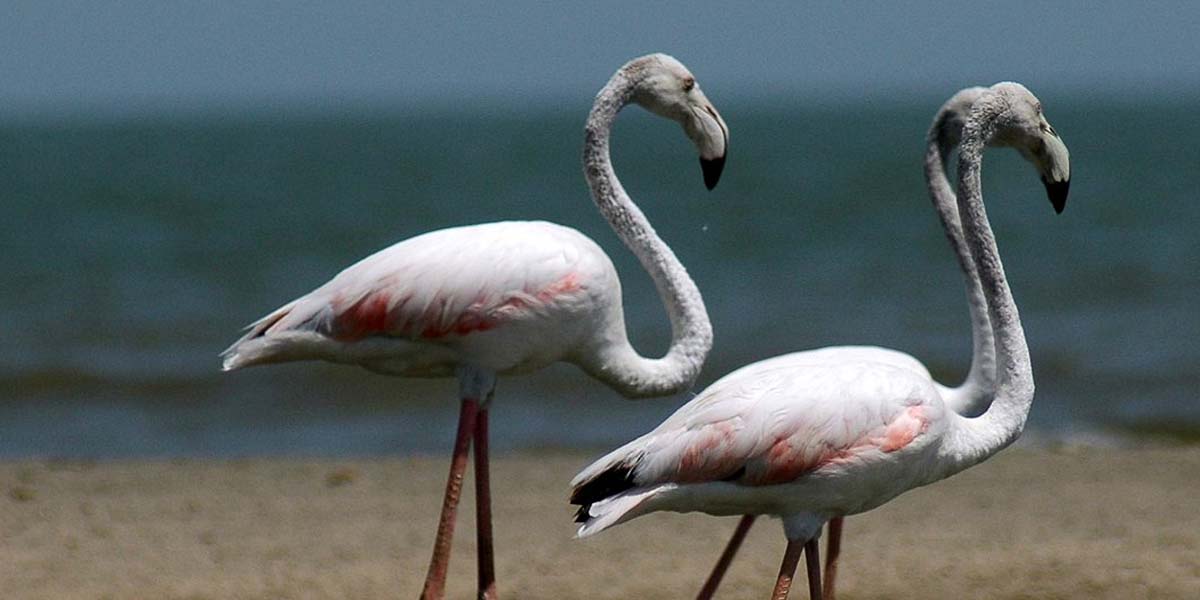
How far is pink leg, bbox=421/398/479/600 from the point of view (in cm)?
537

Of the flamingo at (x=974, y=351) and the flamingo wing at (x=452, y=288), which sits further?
the flamingo wing at (x=452, y=288)

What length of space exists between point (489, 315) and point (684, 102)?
1.03 metres

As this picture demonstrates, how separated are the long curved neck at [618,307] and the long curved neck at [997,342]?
96 centimetres

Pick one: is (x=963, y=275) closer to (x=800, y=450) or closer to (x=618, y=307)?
(x=618, y=307)

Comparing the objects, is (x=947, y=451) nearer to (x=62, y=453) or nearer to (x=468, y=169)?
(x=62, y=453)

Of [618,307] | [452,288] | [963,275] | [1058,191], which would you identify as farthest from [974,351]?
[452,288]

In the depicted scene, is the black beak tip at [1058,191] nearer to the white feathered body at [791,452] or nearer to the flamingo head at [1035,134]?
the flamingo head at [1035,134]

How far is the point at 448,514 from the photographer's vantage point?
542 centimetres

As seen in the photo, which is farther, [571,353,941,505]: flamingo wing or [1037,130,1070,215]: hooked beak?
[1037,130,1070,215]: hooked beak

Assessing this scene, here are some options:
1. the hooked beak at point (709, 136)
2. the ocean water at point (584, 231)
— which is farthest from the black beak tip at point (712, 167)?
the ocean water at point (584, 231)

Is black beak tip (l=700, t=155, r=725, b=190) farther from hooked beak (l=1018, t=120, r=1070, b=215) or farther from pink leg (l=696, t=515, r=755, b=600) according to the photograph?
pink leg (l=696, t=515, r=755, b=600)

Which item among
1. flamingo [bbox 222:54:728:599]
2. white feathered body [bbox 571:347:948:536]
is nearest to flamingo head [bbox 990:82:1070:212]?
white feathered body [bbox 571:347:948:536]

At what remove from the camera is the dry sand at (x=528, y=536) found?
646 cm

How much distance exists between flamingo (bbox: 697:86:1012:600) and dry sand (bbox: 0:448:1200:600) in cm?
106
